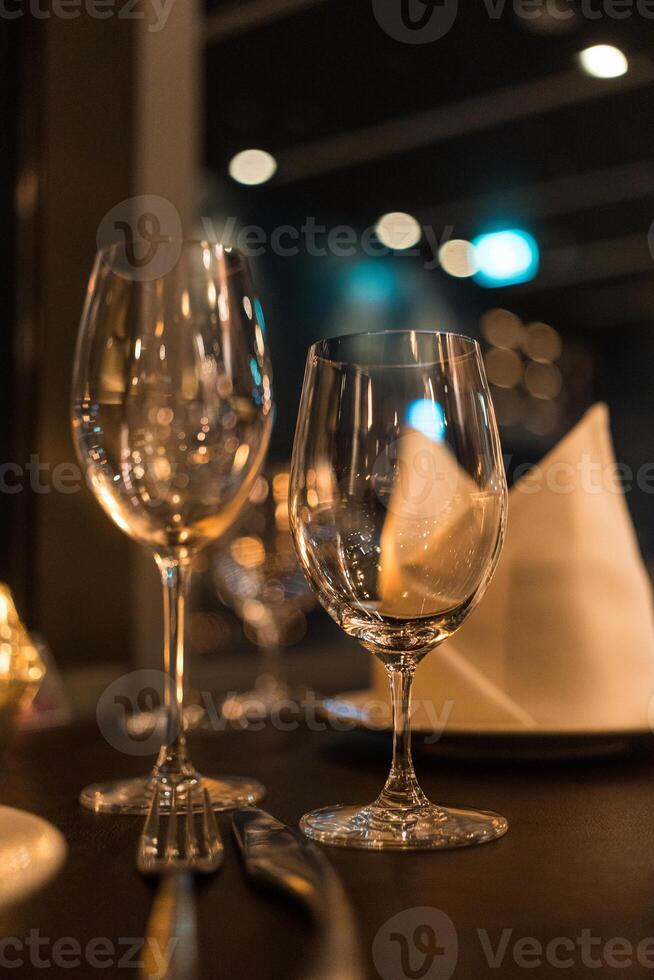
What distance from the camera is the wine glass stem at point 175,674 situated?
1.73ft

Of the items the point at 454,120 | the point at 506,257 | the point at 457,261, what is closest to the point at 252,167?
the point at 454,120

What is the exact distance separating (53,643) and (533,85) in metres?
1.78

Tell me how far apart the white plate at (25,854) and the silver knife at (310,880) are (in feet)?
0.24

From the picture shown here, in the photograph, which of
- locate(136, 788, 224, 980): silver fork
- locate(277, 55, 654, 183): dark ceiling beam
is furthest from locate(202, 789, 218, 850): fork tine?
locate(277, 55, 654, 183): dark ceiling beam

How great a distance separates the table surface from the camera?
293mm

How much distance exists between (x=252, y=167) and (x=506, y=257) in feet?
2.63

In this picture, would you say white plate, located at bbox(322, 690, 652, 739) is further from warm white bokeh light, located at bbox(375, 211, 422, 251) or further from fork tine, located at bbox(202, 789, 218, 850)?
warm white bokeh light, located at bbox(375, 211, 422, 251)

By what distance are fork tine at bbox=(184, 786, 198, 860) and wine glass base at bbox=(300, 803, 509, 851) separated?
0.05 metres

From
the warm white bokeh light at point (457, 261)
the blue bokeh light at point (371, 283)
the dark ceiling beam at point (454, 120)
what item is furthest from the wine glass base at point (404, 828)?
the warm white bokeh light at point (457, 261)

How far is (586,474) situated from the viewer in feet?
2.21

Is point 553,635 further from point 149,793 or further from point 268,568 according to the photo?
point 268,568

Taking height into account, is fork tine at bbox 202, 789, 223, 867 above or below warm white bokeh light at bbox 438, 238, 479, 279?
below

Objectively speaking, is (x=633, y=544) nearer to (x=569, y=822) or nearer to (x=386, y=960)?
(x=569, y=822)

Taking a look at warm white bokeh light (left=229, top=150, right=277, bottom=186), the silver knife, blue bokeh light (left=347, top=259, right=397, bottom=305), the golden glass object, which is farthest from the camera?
blue bokeh light (left=347, top=259, right=397, bottom=305)
